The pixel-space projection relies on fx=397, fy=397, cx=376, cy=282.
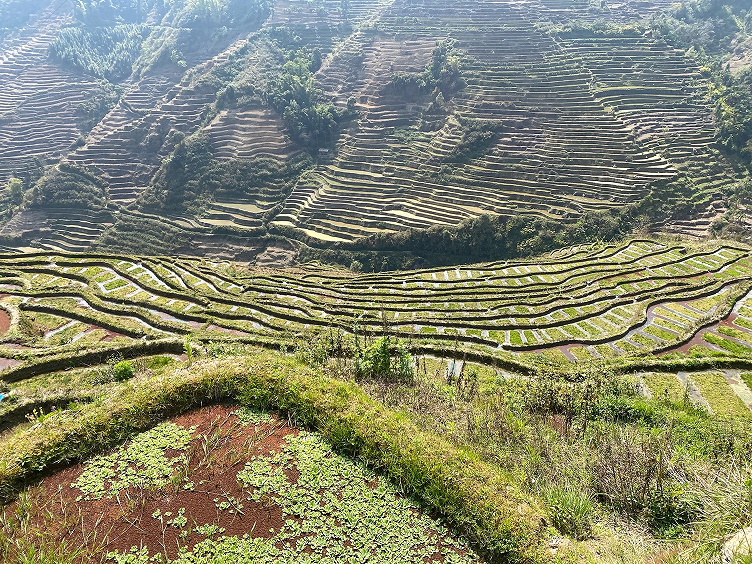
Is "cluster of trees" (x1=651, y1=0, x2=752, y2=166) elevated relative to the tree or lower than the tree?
elevated

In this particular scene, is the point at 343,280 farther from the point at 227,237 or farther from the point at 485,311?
the point at 227,237

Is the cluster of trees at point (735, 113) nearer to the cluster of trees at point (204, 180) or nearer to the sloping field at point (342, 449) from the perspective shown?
the sloping field at point (342, 449)

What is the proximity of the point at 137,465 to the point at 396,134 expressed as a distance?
75899 mm

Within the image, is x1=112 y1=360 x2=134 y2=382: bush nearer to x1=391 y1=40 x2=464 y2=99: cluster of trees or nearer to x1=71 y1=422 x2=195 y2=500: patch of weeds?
x1=71 y1=422 x2=195 y2=500: patch of weeds

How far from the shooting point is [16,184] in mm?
73000

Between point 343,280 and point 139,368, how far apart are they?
26.9 metres

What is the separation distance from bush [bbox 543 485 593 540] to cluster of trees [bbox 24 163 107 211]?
8396 centimetres

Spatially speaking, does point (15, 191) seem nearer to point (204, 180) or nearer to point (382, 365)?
point (204, 180)

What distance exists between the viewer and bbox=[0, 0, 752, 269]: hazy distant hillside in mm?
56003

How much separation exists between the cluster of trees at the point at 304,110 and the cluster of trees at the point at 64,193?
37.3 metres

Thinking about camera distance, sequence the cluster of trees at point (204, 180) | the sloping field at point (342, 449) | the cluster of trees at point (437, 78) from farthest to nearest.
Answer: the cluster of trees at point (437, 78) < the cluster of trees at point (204, 180) < the sloping field at point (342, 449)

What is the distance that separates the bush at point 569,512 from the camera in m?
7.09

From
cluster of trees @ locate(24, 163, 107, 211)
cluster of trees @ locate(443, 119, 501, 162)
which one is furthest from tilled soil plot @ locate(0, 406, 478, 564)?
cluster of trees @ locate(24, 163, 107, 211)

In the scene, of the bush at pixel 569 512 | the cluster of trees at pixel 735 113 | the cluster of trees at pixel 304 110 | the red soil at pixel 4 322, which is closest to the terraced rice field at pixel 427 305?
the red soil at pixel 4 322
